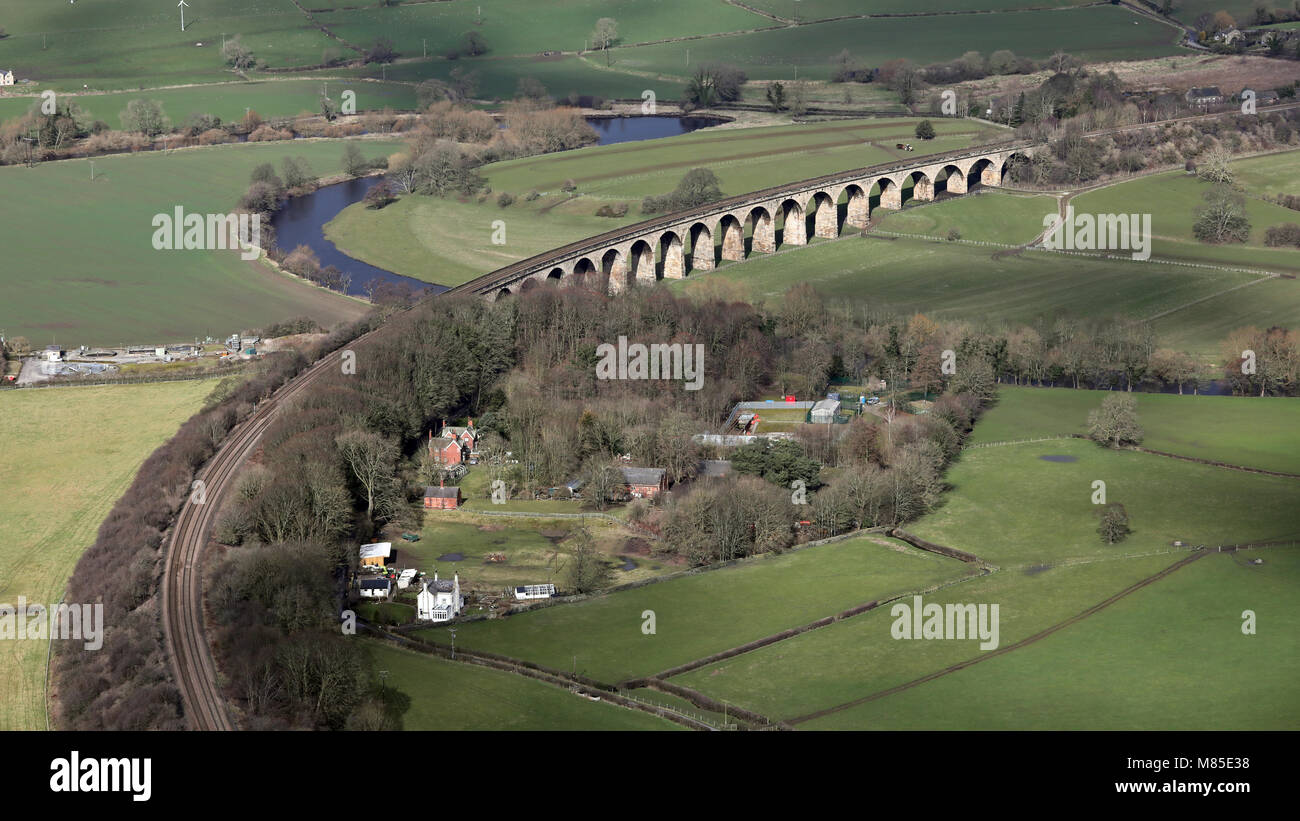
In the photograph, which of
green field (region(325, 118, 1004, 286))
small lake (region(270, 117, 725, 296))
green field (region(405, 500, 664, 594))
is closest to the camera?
green field (region(405, 500, 664, 594))

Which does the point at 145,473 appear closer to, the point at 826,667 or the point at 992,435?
the point at 826,667

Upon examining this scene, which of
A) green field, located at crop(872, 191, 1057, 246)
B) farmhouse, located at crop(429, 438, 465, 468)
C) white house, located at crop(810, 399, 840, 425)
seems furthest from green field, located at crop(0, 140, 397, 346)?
green field, located at crop(872, 191, 1057, 246)

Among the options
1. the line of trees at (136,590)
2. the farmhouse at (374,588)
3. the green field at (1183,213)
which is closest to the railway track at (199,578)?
the line of trees at (136,590)

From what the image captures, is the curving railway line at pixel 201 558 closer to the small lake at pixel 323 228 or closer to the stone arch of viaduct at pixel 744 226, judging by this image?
the stone arch of viaduct at pixel 744 226

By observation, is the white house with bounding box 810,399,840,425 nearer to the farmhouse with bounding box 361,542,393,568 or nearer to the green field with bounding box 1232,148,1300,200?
the farmhouse with bounding box 361,542,393,568

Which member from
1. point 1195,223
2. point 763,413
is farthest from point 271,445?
point 1195,223
